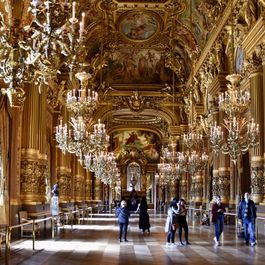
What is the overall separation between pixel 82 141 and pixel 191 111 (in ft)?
45.1

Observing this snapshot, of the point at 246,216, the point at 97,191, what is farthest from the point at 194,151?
the point at 97,191

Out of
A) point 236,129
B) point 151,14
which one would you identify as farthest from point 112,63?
point 236,129

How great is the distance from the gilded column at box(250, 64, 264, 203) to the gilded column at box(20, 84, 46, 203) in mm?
6872

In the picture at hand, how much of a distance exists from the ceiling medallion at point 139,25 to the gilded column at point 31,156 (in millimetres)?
11055

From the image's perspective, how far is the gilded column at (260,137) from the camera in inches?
677

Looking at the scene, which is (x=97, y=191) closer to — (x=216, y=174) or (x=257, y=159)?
(x=216, y=174)

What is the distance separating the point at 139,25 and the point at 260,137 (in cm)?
1294

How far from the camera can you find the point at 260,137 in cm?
1734

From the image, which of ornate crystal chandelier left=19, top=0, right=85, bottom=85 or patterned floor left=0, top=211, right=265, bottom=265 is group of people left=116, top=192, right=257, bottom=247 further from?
ornate crystal chandelier left=19, top=0, right=85, bottom=85

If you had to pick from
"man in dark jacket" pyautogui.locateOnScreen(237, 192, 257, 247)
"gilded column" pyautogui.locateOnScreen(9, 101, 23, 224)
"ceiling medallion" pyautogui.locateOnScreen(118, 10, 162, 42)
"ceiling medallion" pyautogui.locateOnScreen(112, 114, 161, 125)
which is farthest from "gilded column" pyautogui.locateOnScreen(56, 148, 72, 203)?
"ceiling medallion" pyautogui.locateOnScreen(112, 114, 161, 125)

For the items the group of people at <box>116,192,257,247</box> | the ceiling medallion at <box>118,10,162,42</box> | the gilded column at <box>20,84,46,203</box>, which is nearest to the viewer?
the group of people at <box>116,192,257,247</box>

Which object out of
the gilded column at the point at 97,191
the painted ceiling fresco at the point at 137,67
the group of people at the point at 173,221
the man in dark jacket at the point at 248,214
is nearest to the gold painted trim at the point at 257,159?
the man in dark jacket at the point at 248,214

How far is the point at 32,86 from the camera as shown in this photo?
55.9ft

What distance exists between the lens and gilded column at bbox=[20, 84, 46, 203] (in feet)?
53.5
